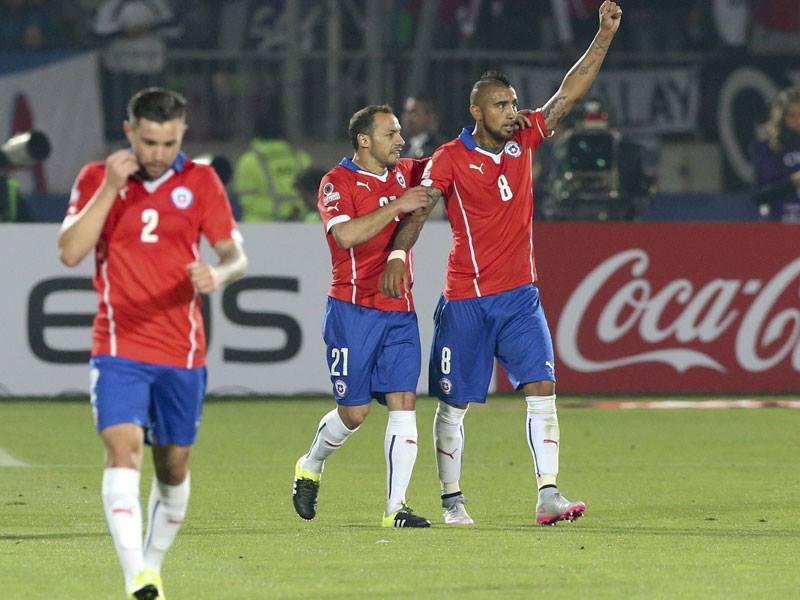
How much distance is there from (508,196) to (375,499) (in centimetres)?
192

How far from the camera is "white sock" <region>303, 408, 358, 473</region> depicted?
382 inches

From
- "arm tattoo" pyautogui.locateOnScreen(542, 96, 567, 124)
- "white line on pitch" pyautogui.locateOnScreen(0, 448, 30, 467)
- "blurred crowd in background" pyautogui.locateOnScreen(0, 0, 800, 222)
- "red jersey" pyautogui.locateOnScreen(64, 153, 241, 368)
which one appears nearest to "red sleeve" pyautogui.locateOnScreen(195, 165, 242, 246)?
"red jersey" pyautogui.locateOnScreen(64, 153, 241, 368)

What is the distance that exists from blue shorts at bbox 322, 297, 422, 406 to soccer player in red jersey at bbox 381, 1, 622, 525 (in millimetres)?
271

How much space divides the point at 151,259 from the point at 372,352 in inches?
104

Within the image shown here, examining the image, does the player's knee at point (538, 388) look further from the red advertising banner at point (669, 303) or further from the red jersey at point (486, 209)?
the red advertising banner at point (669, 303)

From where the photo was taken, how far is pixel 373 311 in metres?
9.43

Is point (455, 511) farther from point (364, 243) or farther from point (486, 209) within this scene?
point (486, 209)

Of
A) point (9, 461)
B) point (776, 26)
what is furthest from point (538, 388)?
point (776, 26)

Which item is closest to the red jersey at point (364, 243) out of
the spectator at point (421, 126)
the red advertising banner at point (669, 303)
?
the red advertising banner at point (669, 303)

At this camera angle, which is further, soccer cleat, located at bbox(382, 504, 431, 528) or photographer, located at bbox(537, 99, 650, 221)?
photographer, located at bbox(537, 99, 650, 221)

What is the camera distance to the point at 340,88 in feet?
72.7

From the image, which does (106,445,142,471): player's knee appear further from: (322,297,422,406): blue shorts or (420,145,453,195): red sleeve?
(420,145,453,195): red sleeve

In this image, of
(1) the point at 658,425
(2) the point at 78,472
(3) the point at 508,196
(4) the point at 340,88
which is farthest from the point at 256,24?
(3) the point at 508,196

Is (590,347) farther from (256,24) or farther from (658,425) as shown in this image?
(256,24)
